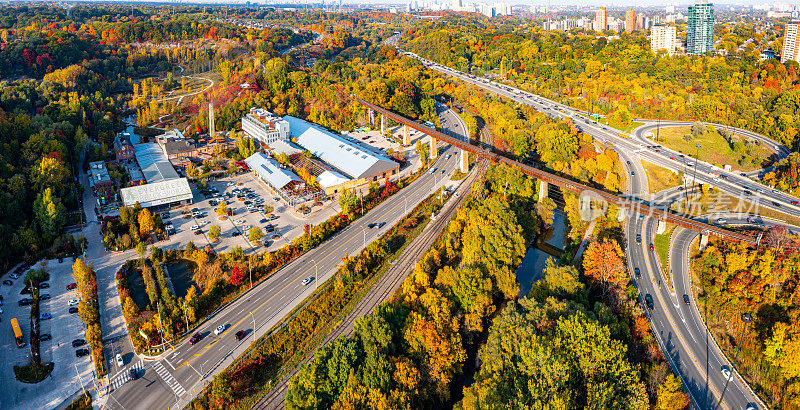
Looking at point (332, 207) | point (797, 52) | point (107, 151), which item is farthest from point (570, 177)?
point (797, 52)

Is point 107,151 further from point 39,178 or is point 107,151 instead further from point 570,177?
point 570,177

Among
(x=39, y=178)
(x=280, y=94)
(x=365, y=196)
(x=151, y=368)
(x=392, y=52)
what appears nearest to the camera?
(x=151, y=368)

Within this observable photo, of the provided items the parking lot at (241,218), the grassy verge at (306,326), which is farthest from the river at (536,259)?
the parking lot at (241,218)

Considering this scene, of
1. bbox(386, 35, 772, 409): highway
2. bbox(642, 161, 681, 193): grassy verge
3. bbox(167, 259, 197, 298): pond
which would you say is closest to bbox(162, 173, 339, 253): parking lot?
bbox(167, 259, 197, 298): pond

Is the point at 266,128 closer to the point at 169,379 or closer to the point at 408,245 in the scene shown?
the point at 408,245

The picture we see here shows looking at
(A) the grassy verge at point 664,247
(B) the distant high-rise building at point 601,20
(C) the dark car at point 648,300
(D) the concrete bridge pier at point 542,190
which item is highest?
(B) the distant high-rise building at point 601,20

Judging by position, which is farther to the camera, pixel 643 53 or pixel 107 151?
pixel 643 53

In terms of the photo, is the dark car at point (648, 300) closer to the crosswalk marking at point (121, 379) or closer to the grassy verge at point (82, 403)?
the crosswalk marking at point (121, 379)
